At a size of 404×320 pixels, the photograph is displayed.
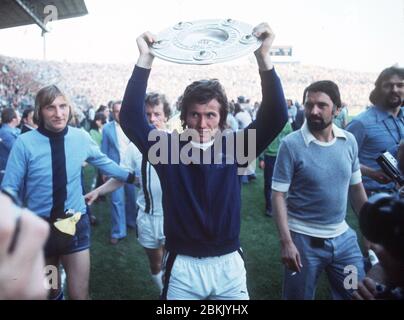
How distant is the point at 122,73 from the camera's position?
123 ft

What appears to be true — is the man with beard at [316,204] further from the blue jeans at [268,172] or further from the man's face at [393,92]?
the blue jeans at [268,172]

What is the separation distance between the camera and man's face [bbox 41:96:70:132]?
7.25ft

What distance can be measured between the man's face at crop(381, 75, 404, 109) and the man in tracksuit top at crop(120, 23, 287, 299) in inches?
66.0

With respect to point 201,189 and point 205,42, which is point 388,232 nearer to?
point 201,189

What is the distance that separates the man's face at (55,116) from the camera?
2211mm

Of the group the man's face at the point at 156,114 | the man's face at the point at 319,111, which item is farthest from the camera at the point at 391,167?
the man's face at the point at 156,114

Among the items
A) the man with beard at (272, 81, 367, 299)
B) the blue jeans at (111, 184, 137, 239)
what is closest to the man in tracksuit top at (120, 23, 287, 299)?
the man with beard at (272, 81, 367, 299)

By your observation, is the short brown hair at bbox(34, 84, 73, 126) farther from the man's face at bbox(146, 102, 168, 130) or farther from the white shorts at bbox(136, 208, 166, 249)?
the white shorts at bbox(136, 208, 166, 249)

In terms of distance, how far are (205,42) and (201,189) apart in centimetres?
64

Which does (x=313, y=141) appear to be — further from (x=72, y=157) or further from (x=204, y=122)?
(x=72, y=157)

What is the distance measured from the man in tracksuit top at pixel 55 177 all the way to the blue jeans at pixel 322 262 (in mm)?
1308
